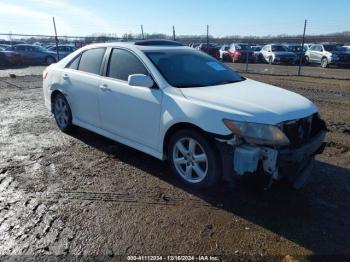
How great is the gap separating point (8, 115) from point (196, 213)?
606 cm

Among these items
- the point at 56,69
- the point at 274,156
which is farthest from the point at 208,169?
the point at 56,69

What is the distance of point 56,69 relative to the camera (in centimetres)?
634

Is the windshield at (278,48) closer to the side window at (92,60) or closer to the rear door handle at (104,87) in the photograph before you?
the side window at (92,60)

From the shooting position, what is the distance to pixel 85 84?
5.52 m

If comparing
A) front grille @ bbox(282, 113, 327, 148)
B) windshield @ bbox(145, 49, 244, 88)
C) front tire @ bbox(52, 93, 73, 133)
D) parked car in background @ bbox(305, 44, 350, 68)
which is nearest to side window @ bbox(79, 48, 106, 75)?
front tire @ bbox(52, 93, 73, 133)

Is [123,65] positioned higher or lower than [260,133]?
higher

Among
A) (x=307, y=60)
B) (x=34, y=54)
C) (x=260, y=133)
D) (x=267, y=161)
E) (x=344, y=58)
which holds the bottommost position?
(x=307, y=60)

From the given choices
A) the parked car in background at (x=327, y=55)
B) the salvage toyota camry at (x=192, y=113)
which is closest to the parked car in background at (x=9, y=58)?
the parked car in background at (x=327, y=55)

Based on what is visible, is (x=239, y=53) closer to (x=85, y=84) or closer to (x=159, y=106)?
(x=85, y=84)

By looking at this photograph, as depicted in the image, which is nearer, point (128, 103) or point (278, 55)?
point (128, 103)

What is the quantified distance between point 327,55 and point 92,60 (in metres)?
22.9

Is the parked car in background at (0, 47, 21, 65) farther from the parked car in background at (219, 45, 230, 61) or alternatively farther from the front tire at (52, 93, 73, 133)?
the front tire at (52, 93, 73, 133)

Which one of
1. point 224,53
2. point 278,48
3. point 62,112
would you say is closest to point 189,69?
point 62,112

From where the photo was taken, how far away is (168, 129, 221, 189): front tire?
3.94 meters
